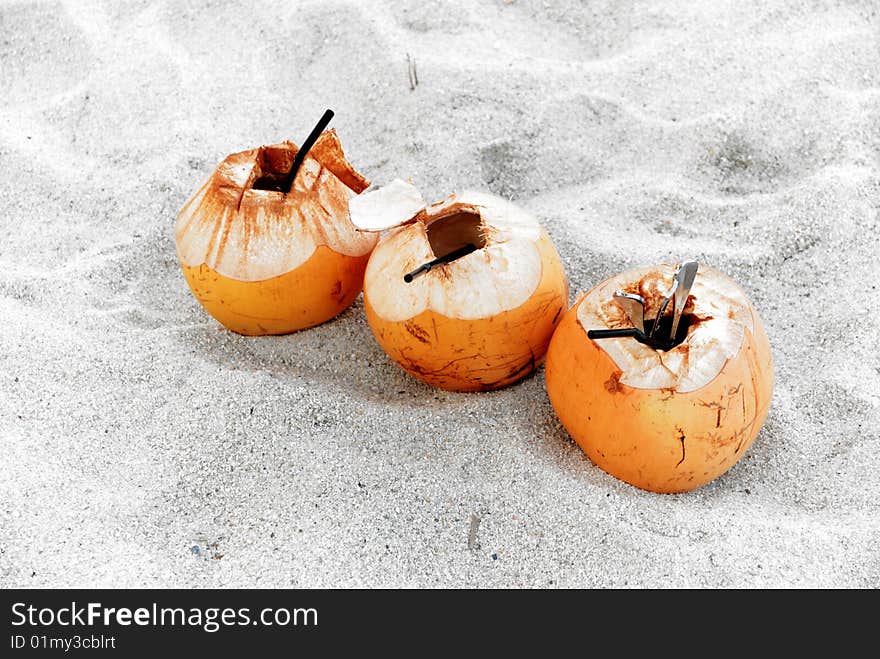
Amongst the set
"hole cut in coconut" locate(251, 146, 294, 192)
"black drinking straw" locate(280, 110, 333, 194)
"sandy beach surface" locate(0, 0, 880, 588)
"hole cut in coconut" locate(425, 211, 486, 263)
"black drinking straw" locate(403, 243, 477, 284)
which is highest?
"black drinking straw" locate(280, 110, 333, 194)

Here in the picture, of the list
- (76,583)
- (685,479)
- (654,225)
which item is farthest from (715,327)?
(76,583)

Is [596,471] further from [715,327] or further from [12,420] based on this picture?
[12,420]

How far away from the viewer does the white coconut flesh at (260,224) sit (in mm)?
1958

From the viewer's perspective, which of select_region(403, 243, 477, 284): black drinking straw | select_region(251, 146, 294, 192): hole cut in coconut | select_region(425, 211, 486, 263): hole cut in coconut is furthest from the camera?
select_region(251, 146, 294, 192): hole cut in coconut

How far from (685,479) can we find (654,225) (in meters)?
0.85

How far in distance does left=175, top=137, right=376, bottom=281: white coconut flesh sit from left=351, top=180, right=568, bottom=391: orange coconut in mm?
142

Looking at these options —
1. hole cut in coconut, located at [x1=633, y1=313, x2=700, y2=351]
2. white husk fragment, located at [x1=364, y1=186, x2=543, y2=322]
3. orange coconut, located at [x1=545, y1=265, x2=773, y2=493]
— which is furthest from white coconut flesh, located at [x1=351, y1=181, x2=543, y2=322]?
hole cut in coconut, located at [x1=633, y1=313, x2=700, y2=351]

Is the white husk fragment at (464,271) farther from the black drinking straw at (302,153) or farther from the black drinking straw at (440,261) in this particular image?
the black drinking straw at (302,153)

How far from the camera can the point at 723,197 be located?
248 centimetres

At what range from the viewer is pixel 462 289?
5.85 feet

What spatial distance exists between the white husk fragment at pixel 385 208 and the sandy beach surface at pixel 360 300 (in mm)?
387

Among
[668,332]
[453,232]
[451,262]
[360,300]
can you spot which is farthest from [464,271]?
[360,300]

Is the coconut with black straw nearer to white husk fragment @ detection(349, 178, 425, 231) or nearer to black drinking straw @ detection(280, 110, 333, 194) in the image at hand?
black drinking straw @ detection(280, 110, 333, 194)

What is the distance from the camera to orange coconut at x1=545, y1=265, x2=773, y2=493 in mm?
1649
